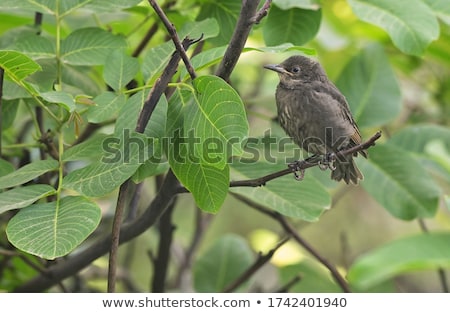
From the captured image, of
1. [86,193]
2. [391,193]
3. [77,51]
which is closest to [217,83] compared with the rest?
[86,193]

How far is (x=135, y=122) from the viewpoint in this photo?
1.53 m

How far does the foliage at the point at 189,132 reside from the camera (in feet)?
4.54

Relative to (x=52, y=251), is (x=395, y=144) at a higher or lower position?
lower

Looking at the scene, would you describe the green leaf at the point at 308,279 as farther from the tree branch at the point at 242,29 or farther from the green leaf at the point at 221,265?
the tree branch at the point at 242,29

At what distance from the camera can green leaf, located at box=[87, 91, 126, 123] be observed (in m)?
1.55

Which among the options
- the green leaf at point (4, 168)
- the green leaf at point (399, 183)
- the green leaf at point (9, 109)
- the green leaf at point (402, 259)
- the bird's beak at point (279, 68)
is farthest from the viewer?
the bird's beak at point (279, 68)

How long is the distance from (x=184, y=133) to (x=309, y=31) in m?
0.67

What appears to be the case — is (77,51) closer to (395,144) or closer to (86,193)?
(86,193)

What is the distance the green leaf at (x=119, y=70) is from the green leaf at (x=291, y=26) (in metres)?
0.44

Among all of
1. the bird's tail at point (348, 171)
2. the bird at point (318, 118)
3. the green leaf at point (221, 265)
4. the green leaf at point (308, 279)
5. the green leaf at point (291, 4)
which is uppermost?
the green leaf at point (291, 4)

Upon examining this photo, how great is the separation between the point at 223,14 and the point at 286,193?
0.54 meters

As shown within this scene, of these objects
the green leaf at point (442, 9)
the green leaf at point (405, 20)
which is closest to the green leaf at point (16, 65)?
the green leaf at point (405, 20)

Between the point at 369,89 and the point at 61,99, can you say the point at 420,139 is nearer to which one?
the point at 369,89
